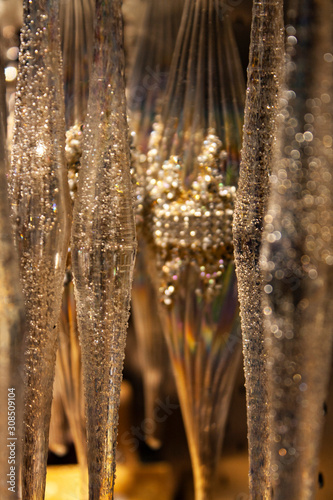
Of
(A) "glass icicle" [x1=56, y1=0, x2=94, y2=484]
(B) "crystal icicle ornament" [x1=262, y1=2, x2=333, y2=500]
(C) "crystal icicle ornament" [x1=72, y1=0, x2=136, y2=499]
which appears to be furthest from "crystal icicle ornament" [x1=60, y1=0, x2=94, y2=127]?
(B) "crystal icicle ornament" [x1=262, y1=2, x2=333, y2=500]

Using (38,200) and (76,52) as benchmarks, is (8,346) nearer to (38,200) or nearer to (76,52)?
(38,200)

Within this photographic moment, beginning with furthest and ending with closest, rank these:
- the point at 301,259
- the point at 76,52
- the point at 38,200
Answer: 1. the point at 76,52
2. the point at 38,200
3. the point at 301,259

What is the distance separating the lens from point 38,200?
387 mm

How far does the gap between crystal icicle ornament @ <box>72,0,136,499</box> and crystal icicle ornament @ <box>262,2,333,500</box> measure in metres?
0.11

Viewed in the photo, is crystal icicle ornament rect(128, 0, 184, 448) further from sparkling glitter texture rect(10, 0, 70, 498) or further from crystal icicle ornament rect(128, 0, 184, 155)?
sparkling glitter texture rect(10, 0, 70, 498)

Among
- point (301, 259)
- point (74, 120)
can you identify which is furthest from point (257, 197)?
point (74, 120)

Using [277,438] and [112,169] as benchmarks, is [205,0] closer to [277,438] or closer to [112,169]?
[112,169]

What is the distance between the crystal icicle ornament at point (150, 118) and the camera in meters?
0.57

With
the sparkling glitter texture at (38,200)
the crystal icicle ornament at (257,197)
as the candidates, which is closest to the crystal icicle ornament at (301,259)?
the crystal icicle ornament at (257,197)

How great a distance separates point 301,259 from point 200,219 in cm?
18

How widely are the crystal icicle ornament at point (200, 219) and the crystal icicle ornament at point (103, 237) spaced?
0.10 metres

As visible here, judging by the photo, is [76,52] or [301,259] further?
[76,52]

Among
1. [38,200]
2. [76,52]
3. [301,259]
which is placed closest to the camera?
[301,259]

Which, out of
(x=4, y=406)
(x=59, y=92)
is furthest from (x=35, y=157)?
(x=4, y=406)
